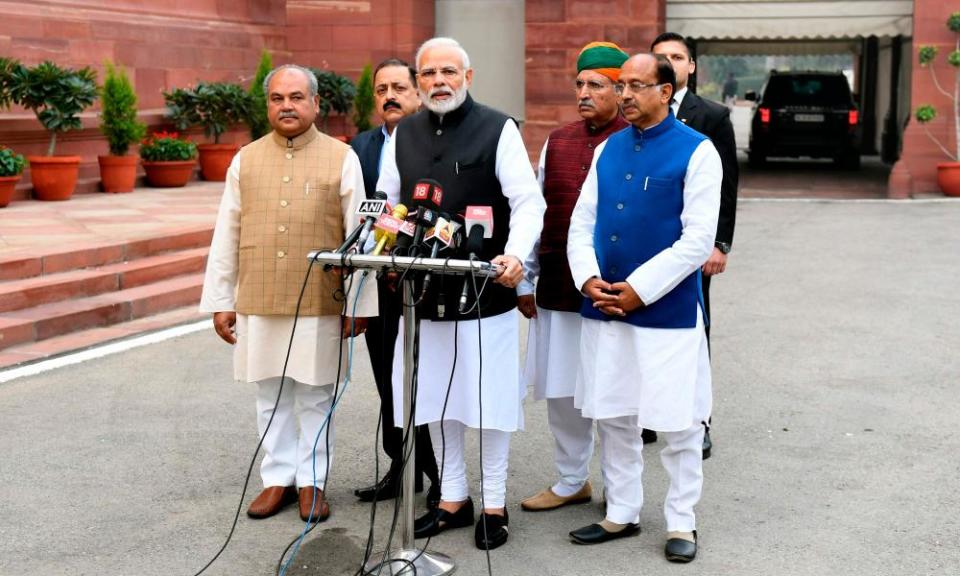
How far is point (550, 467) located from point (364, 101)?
14414mm

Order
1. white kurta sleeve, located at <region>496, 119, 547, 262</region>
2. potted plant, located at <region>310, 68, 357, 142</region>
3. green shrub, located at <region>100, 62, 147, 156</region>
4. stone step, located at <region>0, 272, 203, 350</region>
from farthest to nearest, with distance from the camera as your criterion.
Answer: potted plant, located at <region>310, 68, 357, 142</region>
green shrub, located at <region>100, 62, 147, 156</region>
stone step, located at <region>0, 272, 203, 350</region>
white kurta sleeve, located at <region>496, 119, 547, 262</region>

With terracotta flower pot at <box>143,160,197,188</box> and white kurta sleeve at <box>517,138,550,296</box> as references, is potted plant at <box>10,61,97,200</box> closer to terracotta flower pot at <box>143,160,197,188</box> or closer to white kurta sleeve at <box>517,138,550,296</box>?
terracotta flower pot at <box>143,160,197,188</box>

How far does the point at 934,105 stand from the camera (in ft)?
61.6

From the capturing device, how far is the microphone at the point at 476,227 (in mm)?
4312

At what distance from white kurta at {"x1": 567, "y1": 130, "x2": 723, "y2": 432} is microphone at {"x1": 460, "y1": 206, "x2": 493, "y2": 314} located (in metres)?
0.52

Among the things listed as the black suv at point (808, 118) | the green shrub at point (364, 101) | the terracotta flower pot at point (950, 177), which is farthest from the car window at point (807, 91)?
the green shrub at point (364, 101)

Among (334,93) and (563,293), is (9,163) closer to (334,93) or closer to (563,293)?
(334,93)

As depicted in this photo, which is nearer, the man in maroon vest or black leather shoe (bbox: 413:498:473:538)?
black leather shoe (bbox: 413:498:473:538)

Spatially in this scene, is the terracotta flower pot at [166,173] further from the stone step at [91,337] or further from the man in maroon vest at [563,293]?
the man in maroon vest at [563,293]

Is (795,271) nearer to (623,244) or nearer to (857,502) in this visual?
(857,502)

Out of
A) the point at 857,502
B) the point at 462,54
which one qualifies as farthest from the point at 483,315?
the point at 857,502

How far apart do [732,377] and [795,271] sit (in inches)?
169

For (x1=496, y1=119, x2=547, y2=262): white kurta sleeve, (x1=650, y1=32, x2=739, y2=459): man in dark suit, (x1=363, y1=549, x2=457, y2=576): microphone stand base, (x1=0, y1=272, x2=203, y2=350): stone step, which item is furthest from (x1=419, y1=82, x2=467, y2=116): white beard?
(x1=0, y1=272, x2=203, y2=350): stone step

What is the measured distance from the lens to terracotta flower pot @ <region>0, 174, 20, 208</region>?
42.3 feet
